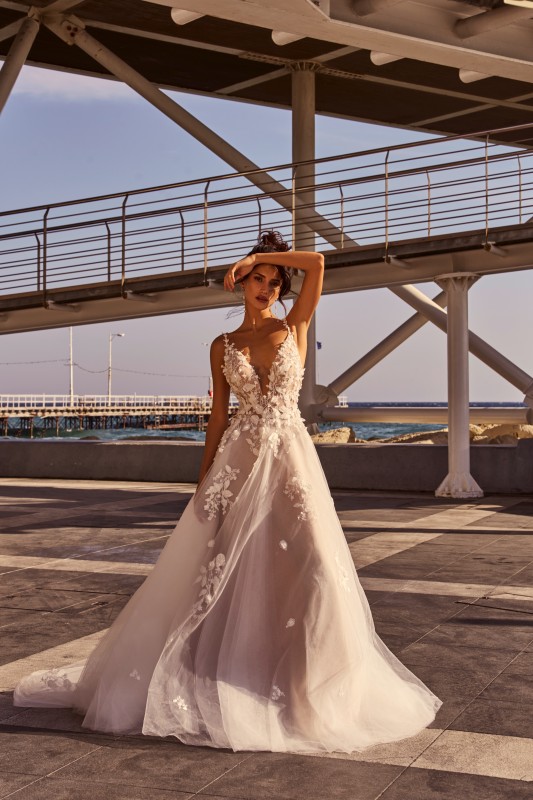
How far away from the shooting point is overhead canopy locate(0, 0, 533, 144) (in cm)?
923

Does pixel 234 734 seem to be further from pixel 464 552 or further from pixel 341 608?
pixel 464 552

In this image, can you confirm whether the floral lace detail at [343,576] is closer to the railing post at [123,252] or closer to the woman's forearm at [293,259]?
the woman's forearm at [293,259]

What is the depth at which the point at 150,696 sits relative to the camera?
467cm

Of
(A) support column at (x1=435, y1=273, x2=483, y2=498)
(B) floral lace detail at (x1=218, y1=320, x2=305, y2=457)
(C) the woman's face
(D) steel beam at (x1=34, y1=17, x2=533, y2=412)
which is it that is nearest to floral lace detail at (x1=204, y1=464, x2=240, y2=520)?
(B) floral lace detail at (x1=218, y1=320, x2=305, y2=457)

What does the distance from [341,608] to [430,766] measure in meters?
0.83

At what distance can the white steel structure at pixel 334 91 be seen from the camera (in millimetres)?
9258

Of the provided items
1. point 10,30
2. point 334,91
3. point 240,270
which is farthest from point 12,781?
point 334,91

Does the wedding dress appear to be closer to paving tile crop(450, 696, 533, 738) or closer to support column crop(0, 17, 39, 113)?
paving tile crop(450, 696, 533, 738)

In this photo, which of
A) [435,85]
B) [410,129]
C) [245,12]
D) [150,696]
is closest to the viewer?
[150,696]

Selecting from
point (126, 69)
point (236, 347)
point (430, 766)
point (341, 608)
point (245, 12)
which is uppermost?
point (126, 69)

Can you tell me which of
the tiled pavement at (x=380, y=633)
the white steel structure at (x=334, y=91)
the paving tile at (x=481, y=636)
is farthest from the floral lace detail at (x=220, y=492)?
the white steel structure at (x=334, y=91)

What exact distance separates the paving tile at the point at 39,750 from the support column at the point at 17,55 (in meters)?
17.5

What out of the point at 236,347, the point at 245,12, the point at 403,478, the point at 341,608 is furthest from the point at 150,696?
the point at 403,478

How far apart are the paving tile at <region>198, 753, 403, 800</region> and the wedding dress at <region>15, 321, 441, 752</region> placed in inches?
6.2
